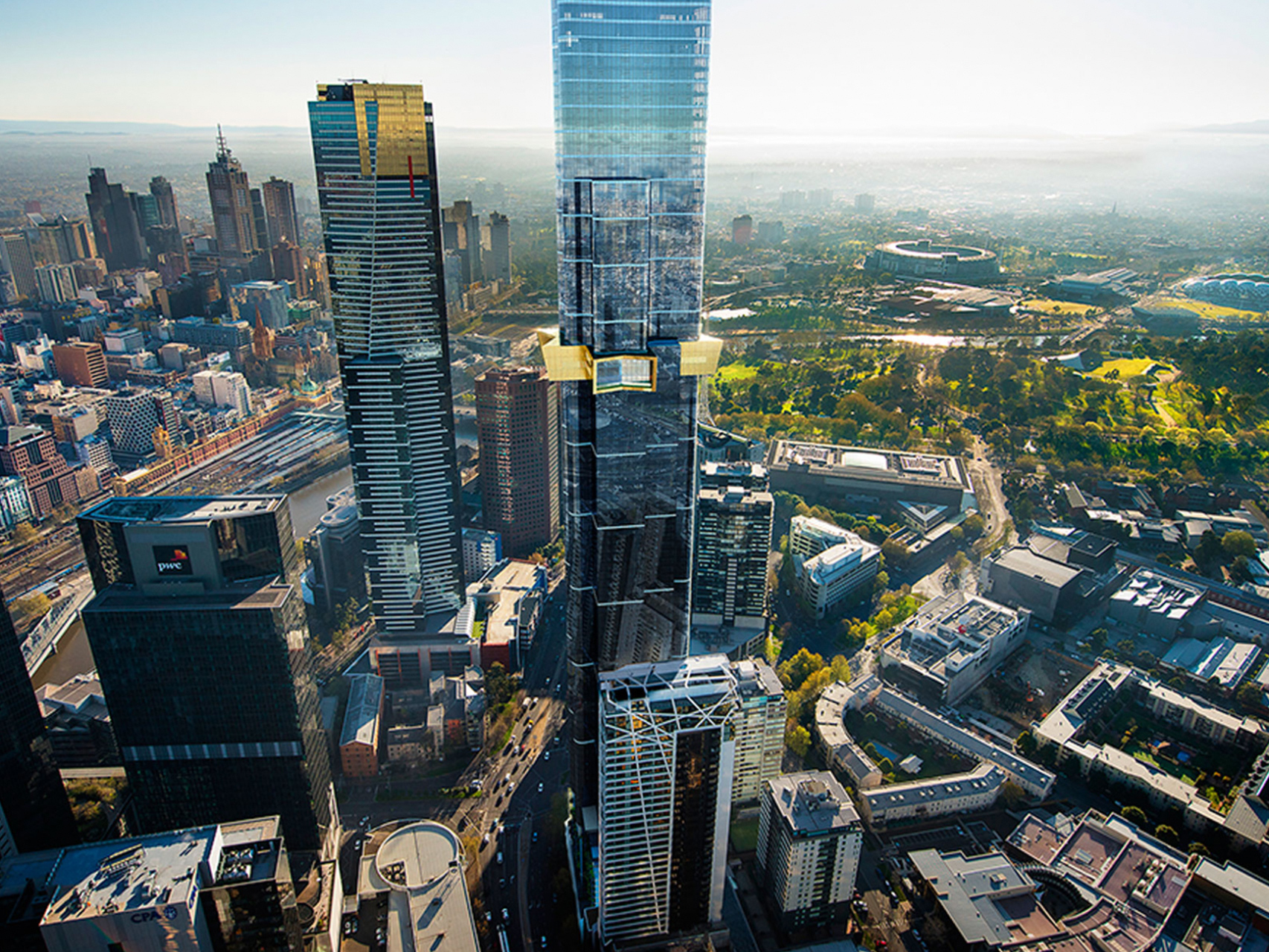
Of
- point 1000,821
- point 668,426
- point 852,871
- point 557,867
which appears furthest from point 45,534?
point 1000,821

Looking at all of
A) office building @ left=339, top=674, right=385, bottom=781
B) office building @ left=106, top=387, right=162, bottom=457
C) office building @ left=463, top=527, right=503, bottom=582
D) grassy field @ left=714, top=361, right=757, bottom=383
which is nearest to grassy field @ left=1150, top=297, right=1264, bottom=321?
grassy field @ left=714, top=361, right=757, bottom=383

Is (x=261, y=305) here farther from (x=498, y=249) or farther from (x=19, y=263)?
(x=498, y=249)

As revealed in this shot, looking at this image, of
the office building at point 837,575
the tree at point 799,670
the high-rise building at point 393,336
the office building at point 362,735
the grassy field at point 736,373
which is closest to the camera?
the office building at point 362,735

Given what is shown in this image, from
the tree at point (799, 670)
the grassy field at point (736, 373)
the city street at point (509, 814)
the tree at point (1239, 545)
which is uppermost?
the grassy field at point (736, 373)

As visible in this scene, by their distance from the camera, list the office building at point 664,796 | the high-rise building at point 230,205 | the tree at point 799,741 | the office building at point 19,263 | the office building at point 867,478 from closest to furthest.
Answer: the office building at point 664,796 < the tree at point 799,741 < the office building at point 867,478 < the office building at point 19,263 < the high-rise building at point 230,205

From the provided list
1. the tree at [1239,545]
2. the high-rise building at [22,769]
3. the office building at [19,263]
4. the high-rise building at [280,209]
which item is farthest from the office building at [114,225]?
the tree at [1239,545]

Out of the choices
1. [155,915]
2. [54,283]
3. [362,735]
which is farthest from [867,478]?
[54,283]

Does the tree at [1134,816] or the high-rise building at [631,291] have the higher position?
the high-rise building at [631,291]

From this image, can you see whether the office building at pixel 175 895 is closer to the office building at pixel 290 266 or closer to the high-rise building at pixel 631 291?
the high-rise building at pixel 631 291

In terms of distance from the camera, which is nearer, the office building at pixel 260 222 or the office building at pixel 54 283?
the office building at pixel 54 283
